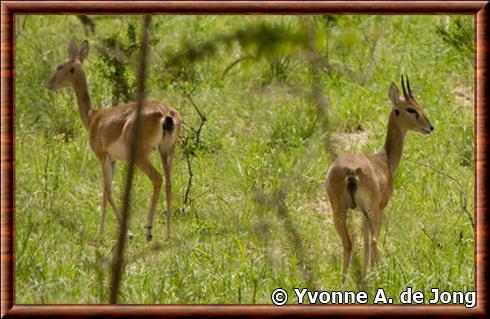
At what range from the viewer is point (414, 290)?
20.0ft

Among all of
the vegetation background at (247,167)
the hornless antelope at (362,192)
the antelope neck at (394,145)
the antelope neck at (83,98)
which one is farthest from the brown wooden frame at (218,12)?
the antelope neck at (83,98)

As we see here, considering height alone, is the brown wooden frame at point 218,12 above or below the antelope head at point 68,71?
below

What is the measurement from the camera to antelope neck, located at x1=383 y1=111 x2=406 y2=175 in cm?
737

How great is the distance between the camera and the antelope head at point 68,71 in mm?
8359

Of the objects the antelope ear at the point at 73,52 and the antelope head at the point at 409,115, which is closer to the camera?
the antelope head at the point at 409,115

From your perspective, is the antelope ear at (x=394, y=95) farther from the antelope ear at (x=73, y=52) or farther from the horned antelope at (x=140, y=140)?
the antelope ear at (x=73, y=52)

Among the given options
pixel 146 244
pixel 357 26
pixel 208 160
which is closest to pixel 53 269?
pixel 146 244

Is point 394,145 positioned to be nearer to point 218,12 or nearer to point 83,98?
point 83,98

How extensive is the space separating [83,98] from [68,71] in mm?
280

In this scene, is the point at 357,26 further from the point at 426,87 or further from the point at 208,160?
Answer: the point at 208,160

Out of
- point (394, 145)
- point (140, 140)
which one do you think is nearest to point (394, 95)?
point (394, 145)

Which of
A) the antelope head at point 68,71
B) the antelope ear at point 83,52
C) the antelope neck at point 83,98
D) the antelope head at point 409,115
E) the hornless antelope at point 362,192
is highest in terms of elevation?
the antelope ear at point 83,52

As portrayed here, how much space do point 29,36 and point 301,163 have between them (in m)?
2.64

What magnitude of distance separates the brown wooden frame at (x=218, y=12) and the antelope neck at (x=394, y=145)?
218cm
